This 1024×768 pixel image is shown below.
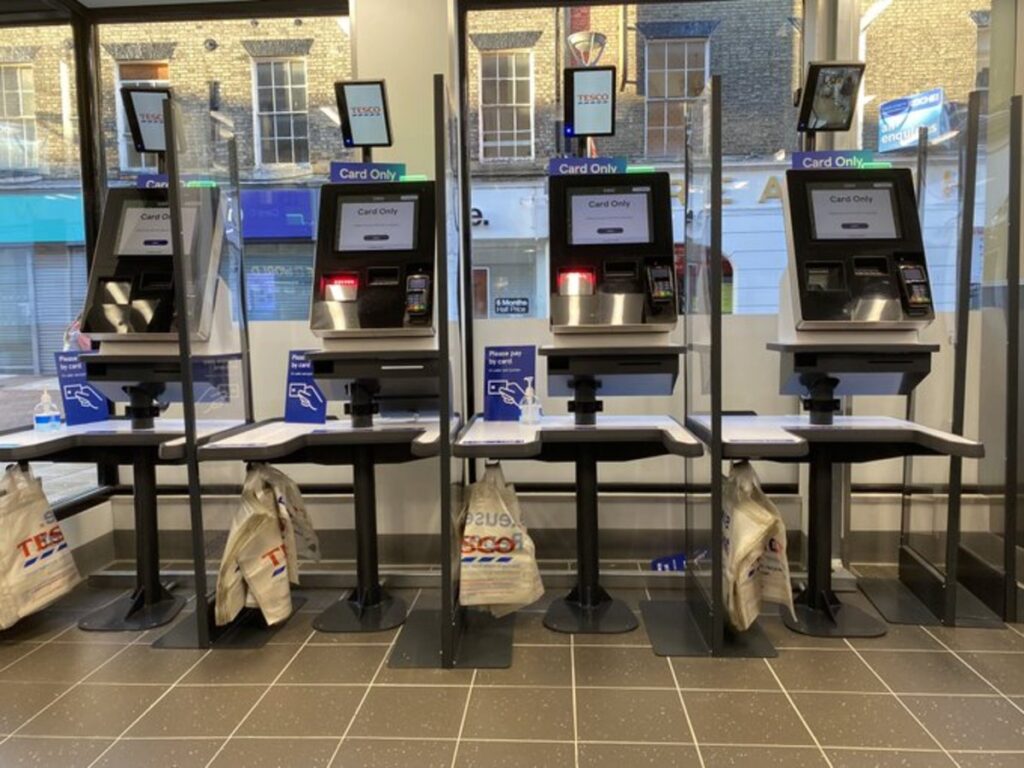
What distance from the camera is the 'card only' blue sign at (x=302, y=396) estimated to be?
3379mm

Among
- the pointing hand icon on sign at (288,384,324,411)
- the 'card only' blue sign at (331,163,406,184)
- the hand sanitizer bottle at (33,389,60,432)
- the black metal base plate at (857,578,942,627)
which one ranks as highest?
the 'card only' blue sign at (331,163,406,184)

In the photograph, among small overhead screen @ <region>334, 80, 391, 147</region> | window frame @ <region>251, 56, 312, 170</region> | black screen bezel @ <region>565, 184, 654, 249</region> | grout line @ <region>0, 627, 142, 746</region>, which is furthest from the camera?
window frame @ <region>251, 56, 312, 170</region>

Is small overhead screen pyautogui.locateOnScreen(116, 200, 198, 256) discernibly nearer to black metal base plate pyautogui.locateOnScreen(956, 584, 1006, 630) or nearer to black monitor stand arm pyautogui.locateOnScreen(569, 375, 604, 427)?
black monitor stand arm pyautogui.locateOnScreen(569, 375, 604, 427)

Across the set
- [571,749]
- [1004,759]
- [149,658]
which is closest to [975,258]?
[1004,759]

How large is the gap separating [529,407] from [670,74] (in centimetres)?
207

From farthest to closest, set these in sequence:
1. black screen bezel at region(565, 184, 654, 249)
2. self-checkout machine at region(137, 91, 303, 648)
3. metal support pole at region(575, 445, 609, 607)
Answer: metal support pole at region(575, 445, 609, 607), black screen bezel at region(565, 184, 654, 249), self-checkout machine at region(137, 91, 303, 648)

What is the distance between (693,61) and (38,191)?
364cm

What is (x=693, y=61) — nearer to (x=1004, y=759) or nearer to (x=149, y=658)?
(x=1004, y=759)

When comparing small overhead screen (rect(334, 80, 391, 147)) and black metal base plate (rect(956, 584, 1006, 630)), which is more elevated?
small overhead screen (rect(334, 80, 391, 147))

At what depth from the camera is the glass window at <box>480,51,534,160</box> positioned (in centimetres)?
388

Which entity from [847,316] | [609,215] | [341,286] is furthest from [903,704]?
[341,286]

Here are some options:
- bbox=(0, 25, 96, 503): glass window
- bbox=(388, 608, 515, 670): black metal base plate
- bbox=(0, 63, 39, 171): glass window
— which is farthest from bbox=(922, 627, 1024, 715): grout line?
bbox=(0, 63, 39, 171): glass window

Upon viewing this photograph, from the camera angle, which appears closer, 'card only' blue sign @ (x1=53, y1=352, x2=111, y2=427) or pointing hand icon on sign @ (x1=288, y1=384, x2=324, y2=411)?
pointing hand icon on sign @ (x1=288, y1=384, x2=324, y2=411)

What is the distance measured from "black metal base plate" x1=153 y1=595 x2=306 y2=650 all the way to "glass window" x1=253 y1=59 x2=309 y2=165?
2431mm
